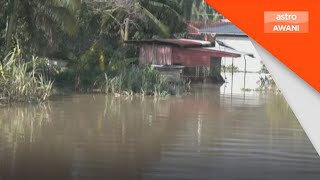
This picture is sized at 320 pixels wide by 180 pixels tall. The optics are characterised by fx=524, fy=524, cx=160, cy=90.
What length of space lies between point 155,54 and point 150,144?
17319 mm

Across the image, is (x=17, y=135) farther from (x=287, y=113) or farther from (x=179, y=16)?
(x=179, y=16)

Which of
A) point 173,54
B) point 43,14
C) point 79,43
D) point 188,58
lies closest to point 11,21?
point 43,14

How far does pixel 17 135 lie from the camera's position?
10.2 meters

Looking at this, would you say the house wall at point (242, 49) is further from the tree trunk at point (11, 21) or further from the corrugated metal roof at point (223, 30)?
the tree trunk at point (11, 21)

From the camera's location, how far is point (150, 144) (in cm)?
974

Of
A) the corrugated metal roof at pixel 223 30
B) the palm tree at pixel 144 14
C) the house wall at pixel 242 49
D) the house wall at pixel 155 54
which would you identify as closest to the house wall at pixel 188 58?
the house wall at pixel 155 54

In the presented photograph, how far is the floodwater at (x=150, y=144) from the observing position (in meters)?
7.31

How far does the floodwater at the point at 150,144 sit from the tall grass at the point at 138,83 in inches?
162

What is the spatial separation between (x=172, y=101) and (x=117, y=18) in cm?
1011

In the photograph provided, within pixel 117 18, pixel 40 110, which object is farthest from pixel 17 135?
pixel 117 18

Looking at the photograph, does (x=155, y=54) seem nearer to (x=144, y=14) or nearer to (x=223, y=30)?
(x=144, y=14)

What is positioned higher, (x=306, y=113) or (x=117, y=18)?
(x=117, y=18)

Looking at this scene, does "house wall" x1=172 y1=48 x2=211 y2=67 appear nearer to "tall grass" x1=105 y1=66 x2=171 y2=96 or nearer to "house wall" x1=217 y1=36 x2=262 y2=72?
"tall grass" x1=105 y1=66 x2=171 y2=96

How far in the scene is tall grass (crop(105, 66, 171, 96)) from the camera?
2097 cm
